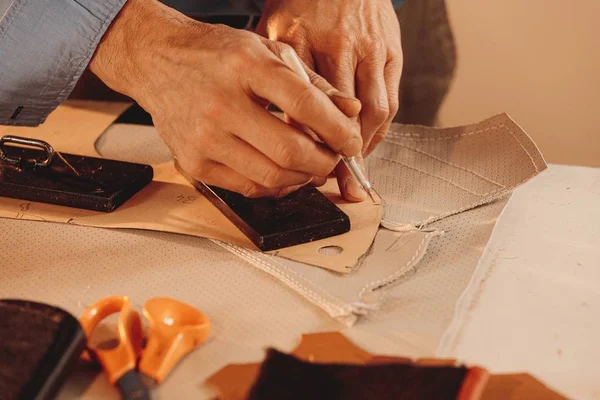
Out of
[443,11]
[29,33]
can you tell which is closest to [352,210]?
[29,33]

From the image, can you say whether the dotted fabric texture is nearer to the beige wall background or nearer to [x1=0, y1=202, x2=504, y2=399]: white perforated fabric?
[x1=0, y1=202, x2=504, y2=399]: white perforated fabric

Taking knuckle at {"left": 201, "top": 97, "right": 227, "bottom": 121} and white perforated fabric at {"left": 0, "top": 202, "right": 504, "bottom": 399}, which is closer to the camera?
white perforated fabric at {"left": 0, "top": 202, "right": 504, "bottom": 399}

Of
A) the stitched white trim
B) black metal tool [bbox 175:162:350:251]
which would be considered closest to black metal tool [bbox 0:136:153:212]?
black metal tool [bbox 175:162:350:251]

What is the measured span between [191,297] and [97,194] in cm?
21

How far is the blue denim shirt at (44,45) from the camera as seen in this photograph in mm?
765

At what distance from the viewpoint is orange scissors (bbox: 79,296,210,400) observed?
0.51m

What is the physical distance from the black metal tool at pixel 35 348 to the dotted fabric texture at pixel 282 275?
0.14 feet

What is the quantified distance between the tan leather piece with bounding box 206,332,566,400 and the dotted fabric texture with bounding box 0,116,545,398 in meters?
0.02

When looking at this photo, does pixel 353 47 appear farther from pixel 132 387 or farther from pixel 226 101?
pixel 132 387

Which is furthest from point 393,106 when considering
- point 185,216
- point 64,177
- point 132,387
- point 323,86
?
point 132,387

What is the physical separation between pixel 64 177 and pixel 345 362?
44 centimetres

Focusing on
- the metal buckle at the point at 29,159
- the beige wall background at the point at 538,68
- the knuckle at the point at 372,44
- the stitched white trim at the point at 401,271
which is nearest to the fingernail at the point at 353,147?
the stitched white trim at the point at 401,271

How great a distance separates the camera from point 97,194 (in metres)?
0.77

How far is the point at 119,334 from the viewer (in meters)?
0.56
